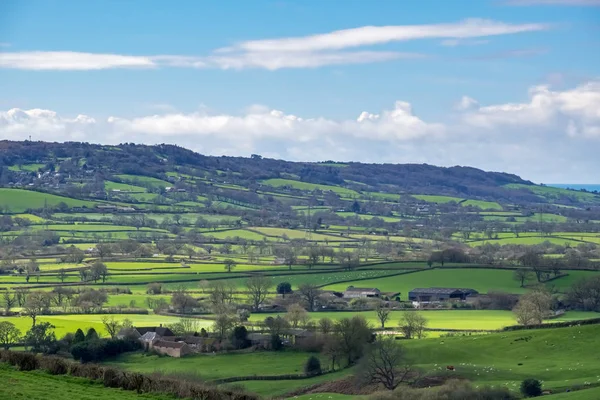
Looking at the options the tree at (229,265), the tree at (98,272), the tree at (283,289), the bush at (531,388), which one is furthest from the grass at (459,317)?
the bush at (531,388)

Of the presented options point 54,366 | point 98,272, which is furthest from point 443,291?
point 54,366

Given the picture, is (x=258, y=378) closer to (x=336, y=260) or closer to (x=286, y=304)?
(x=286, y=304)

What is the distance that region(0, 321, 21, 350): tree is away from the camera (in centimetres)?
6719

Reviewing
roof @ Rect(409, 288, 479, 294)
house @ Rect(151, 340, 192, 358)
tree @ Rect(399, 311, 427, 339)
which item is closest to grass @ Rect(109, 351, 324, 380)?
house @ Rect(151, 340, 192, 358)

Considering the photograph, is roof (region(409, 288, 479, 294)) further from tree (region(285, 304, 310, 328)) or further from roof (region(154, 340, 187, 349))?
roof (region(154, 340, 187, 349))

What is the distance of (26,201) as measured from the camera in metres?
194

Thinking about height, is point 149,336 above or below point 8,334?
below

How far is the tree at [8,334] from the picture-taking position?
6719cm

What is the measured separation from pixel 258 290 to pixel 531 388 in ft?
158

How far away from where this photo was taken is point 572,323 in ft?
222

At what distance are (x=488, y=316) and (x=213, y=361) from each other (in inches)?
1175

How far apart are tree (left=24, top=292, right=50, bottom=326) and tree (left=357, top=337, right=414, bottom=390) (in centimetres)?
3622

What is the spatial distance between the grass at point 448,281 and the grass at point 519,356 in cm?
3350

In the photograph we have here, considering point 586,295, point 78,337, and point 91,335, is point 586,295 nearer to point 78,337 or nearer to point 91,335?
point 91,335
